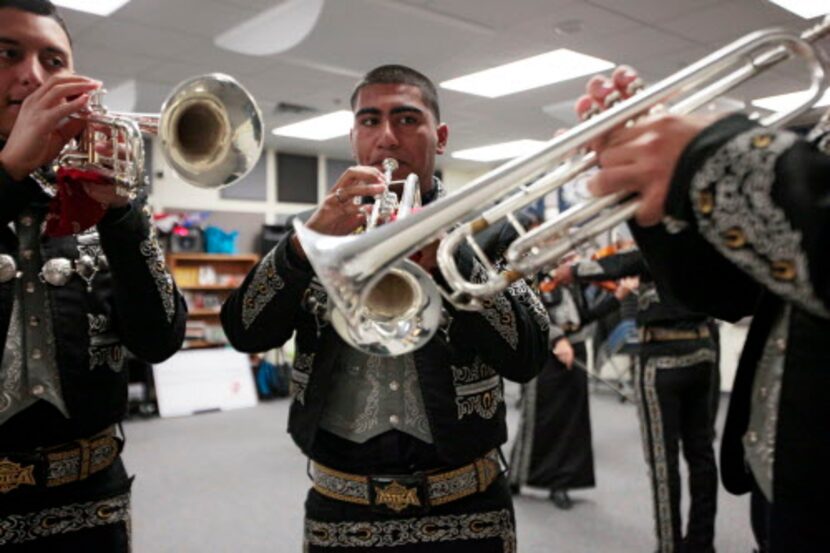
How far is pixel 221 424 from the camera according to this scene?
7168 millimetres

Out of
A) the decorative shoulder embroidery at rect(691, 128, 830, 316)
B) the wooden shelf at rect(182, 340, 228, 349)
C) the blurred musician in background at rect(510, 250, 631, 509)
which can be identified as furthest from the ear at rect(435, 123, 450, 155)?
the wooden shelf at rect(182, 340, 228, 349)

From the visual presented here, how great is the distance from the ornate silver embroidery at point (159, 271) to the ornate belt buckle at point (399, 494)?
639 millimetres

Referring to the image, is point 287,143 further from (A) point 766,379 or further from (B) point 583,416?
(A) point 766,379

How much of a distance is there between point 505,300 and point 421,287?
1.25 feet

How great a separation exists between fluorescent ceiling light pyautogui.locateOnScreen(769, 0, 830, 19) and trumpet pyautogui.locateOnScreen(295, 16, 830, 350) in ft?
15.4

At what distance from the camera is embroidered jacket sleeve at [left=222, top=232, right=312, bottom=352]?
4.92 ft

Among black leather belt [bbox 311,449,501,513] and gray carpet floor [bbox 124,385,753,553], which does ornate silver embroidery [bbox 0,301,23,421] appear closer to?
black leather belt [bbox 311,449,501,513]

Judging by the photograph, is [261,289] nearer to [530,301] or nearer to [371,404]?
[371,404]

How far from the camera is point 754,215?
2.78ft

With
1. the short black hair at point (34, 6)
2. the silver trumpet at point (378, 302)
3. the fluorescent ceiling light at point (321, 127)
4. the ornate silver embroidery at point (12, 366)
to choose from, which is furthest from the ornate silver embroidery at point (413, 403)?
the fluorescent ceiling light at point (321, 127)

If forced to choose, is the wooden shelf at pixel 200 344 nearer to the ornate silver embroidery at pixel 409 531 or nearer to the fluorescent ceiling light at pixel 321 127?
the fluorescent ceiling light at pixel 321 127

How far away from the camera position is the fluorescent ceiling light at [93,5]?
15.6 ft

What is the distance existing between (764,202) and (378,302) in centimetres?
71

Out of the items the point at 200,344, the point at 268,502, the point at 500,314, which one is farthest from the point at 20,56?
the point at 200,344
